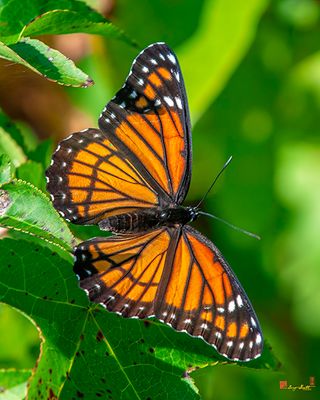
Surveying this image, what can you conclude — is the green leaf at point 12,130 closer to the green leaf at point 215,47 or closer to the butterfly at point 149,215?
the butterfly at point 149,215

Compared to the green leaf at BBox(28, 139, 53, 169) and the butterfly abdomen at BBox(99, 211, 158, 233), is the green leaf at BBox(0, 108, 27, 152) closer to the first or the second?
the green leaf at BBox(28, 139, 53, 169)

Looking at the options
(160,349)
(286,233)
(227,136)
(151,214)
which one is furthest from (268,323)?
(160,349)

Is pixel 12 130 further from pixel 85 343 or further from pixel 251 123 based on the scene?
pixel 251 123

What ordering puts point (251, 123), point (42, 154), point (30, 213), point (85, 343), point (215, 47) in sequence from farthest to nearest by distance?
point (251, 123) < point (215, 47) < point (42, 154) < point (85, 343) < point (30, 213)

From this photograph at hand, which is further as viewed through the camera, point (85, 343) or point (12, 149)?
point (12, 149)

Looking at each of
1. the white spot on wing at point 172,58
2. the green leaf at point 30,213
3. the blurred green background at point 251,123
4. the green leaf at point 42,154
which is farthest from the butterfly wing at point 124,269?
the blurred green background at point 251,123

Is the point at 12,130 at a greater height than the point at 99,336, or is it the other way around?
the point at 12,130

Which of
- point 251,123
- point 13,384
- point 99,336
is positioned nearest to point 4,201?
point 99,336
